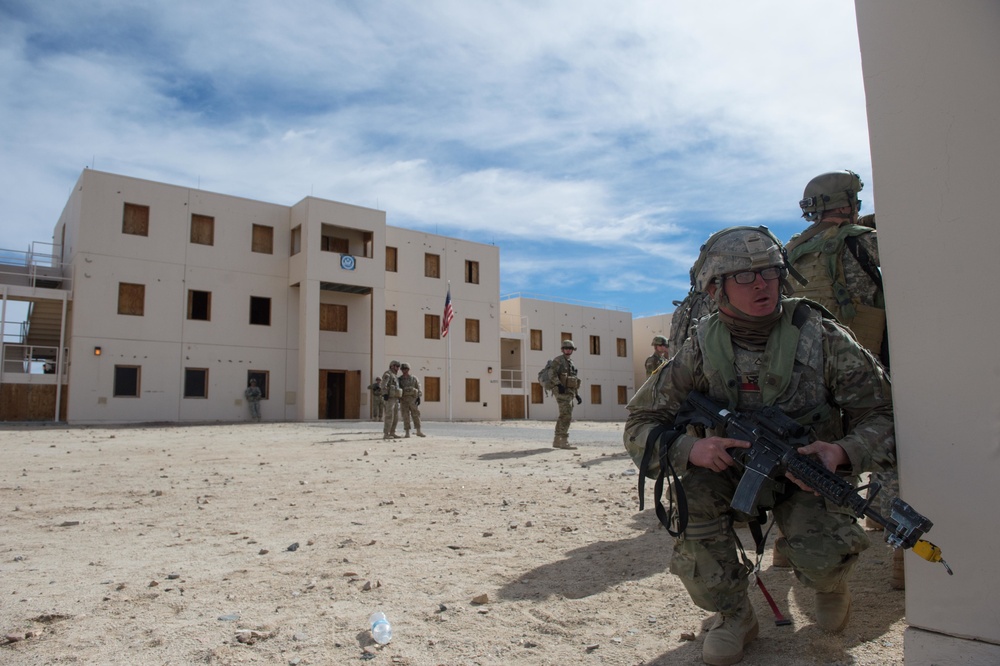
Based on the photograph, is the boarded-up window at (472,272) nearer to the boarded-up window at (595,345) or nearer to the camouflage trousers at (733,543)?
A: the boarded-up window at (595,345)

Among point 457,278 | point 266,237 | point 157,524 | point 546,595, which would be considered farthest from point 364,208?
point 546,595

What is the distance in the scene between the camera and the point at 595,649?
231 cm

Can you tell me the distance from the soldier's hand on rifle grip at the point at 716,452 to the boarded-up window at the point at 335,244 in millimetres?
25519

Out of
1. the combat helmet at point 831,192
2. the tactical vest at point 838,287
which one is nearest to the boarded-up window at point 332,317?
the combat helmet at point 831,192

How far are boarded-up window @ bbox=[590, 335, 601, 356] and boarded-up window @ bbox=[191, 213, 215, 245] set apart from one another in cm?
→ 2112

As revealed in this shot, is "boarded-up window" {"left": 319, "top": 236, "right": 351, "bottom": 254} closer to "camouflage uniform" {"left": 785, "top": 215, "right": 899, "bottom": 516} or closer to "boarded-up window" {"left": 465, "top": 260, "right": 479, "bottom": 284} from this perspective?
"boarded-up window" {"left": 465, "top": 260, "right": 479, "bottom": 284}

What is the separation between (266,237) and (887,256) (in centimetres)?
2538

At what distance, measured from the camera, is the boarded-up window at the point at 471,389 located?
97.4 feet

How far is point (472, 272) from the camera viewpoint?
30.8 m

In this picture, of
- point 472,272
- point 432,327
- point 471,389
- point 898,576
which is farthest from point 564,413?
point 472,272

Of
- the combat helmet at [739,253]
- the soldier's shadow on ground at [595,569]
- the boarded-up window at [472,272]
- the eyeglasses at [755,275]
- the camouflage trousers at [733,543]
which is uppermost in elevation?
the boarded-up window at [472,272]

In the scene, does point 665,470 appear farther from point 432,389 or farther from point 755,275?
point 432,389

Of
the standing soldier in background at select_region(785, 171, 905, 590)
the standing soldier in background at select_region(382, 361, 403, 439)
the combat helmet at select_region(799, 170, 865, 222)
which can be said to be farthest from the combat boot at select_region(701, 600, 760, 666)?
the standing soldier in background at select_region(382, 361, 403, 439)

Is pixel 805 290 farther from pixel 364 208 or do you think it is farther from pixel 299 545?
pixel 364 208
